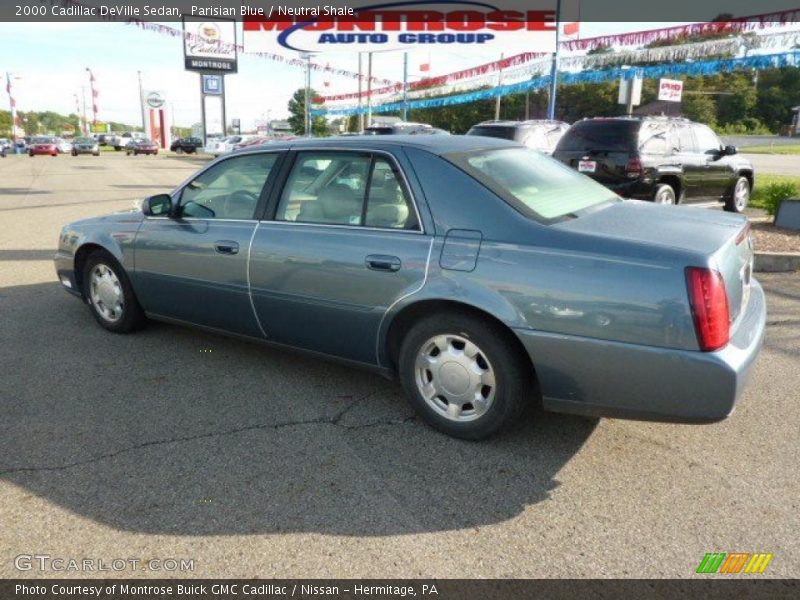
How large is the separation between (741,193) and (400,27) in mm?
20201

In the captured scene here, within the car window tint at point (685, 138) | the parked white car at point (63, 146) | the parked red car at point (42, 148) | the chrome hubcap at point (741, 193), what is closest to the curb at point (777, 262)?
the car window tint at point (685, 138)

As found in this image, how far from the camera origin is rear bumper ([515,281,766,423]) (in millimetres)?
2604

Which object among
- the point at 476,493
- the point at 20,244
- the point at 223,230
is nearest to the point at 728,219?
the point at 476,493

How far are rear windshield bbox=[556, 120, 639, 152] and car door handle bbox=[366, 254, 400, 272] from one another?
6.75 metres

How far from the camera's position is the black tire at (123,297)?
4789 millimetres

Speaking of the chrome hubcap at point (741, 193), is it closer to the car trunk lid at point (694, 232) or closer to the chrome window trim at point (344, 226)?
the car trunk lid at point (694, 232)

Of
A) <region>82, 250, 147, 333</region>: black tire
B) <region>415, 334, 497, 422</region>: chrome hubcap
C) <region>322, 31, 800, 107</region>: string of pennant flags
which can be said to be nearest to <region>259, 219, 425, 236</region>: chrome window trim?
<region>415, 334, 497, 422</region>: chrome hubcap

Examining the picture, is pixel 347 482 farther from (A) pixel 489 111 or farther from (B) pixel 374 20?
(A) pixel 489 111

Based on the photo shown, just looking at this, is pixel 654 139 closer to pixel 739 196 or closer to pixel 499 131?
pixel 739 196

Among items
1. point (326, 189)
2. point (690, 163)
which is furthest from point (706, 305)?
point (690, 163)

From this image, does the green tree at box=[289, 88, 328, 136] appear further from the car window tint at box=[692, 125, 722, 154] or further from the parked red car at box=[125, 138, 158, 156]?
the car window tint at box=[692, 125, 722, 154]

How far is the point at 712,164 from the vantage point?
10.2 metres

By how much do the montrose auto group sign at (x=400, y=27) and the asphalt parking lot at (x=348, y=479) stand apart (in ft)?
64.8

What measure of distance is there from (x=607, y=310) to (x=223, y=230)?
2.52 meters
